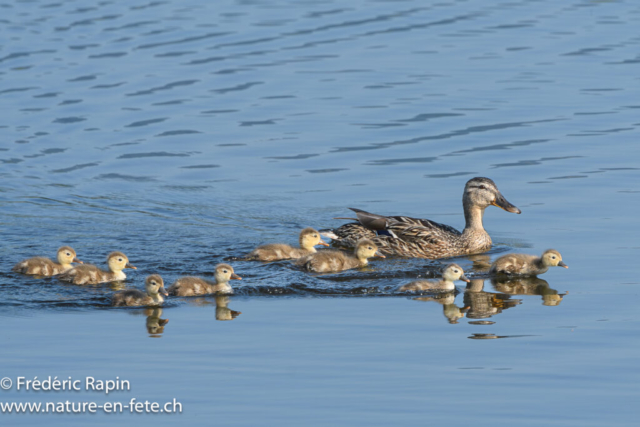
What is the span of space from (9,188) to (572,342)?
8369 mm

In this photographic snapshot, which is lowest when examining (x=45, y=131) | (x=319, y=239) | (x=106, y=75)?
(x=319, y=239)

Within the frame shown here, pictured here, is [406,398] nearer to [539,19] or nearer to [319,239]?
[319,239]

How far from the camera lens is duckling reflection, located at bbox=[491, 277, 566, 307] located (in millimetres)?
10266

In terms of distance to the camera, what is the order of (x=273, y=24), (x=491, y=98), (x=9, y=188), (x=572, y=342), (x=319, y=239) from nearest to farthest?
(x=572, y=342), (x=319, y=239), (x=9, y=188), (x=491, y=98), (x=273, y=24)

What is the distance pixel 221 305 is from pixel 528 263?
3064 millimetres

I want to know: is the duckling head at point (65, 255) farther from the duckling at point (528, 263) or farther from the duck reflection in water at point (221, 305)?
the duckling at point (528, 263)

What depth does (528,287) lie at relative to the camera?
10789 millimetres

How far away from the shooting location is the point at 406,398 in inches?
300

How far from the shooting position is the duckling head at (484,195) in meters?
12.6

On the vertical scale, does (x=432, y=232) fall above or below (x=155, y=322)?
above

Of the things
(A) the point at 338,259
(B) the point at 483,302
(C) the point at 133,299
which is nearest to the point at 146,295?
(C) the point at 133,299

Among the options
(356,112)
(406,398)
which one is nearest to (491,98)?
(356,112)

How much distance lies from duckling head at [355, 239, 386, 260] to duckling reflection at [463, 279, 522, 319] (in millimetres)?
1168

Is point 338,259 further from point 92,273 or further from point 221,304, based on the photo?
point 92,273
